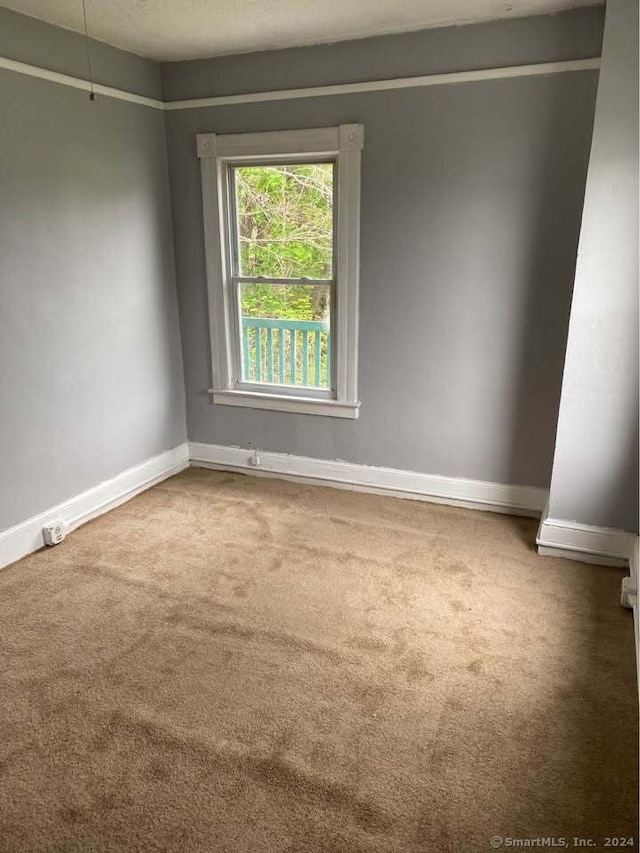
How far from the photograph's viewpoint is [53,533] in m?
3.06

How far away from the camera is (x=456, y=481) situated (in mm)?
3527

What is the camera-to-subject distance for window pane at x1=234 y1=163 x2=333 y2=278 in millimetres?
3438

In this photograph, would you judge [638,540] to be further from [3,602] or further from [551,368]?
[3,602]

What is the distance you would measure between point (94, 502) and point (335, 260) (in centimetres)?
192

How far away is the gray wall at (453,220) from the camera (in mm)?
2904

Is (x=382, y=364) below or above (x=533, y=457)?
above

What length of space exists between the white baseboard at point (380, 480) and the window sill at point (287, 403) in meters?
0.31

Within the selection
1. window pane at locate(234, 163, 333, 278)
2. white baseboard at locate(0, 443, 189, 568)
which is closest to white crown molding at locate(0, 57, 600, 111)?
window pane at locate(234, 163, 333, 278)

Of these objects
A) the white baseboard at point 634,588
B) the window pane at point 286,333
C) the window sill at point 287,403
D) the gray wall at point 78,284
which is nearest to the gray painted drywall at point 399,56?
the gray wall at point 78,284

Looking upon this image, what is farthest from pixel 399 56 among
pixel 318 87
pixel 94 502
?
pixel 94 502

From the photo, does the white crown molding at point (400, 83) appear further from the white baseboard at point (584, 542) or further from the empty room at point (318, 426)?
the white baseboard at point (584, 542)

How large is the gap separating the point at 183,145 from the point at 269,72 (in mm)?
666

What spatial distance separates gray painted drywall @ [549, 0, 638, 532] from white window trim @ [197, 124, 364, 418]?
4.03 feet

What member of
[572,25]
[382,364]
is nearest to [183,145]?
[382,364]
